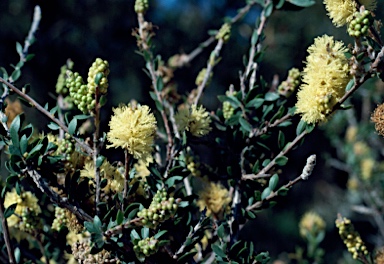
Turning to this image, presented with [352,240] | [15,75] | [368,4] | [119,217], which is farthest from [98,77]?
[352,240]

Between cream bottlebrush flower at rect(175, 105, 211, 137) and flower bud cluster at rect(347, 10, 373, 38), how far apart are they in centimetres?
32

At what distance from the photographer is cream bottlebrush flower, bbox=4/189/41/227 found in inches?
38.5

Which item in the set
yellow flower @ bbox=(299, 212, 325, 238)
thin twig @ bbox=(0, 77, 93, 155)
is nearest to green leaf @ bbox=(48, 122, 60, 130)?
thin twig @ bbox=(0, 77, 93, 155)

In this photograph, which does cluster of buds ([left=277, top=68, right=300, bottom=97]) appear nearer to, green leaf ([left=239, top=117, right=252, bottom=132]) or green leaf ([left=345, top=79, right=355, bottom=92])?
green leaf ([left=239, top=117, right=252, bottom=132])

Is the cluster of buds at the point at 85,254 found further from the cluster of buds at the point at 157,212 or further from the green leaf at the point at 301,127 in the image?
the green leaf at the point at 301,127

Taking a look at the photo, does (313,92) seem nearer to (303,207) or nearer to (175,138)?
(175,138)

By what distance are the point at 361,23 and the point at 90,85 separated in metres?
→ 0.41

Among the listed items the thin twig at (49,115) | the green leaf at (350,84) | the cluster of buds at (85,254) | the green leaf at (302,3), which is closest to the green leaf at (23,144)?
the thin twig at (49,115)

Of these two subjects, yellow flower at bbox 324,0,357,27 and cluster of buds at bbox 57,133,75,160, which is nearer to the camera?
yellow flower at bbox 324,0,357,27

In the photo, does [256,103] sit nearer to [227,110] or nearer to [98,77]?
[227,110]

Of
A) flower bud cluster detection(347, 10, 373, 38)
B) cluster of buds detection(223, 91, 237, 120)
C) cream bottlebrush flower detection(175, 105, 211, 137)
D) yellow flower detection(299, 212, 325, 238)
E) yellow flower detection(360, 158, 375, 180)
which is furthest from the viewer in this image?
yellow flower detection(360, 158, 375, 180)

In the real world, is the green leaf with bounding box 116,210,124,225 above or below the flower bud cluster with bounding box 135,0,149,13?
below

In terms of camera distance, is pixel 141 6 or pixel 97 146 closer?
pixel 97 146

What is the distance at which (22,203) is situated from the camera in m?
0.98
